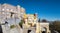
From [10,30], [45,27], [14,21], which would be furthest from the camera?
[45,27]

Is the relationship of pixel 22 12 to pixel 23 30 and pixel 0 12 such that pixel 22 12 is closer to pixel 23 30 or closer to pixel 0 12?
pixel 0 12

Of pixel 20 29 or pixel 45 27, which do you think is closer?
pixel 20 29

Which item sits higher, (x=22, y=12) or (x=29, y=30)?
(x=22, y=12)

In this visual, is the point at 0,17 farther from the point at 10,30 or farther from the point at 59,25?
the point at 59,25

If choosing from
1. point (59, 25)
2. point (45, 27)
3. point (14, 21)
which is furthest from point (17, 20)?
point (59, 25)

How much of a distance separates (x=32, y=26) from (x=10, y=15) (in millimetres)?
3544

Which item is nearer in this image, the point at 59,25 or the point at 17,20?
the point at 17,20

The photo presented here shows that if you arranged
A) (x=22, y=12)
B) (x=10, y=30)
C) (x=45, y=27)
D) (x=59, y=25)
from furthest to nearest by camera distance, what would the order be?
(x=59, y=25), (x=22, y=12), (x=45, y=27), (x=10, y=30)

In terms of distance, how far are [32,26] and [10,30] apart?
4.50 metres

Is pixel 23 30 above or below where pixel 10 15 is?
below

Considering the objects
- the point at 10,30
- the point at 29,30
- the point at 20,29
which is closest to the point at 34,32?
the point at 29,30

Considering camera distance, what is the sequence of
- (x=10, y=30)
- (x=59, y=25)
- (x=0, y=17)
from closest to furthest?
(x=10, y=30), (x=0, y=17), (x=59, y=25)

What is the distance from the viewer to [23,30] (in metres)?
21.2

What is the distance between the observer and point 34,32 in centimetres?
2188
